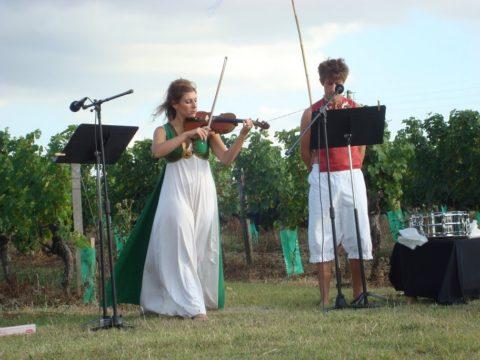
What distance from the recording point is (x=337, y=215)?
25.8 ft

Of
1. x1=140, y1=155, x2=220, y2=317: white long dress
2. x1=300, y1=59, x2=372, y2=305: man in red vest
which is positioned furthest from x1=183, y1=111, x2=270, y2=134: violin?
x1=300, y1=59, x2=372, y2=305: man in red vest

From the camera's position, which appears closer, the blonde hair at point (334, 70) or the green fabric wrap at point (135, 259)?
the blonde hair at point (334, 70)

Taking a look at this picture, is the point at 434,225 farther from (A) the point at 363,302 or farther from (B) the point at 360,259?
(A) the point at 363,302

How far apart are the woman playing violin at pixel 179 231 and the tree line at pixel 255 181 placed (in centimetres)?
225

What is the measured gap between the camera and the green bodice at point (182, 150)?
7.49 meters

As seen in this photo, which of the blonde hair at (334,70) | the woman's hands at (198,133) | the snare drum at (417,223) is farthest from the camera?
the snare drum at (417,223)

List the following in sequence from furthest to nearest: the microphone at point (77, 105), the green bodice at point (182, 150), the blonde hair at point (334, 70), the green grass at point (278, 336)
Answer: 1. the blonde hair at point (334, 70)
2. the green bodice at point (182, 150)
3. the microphone at point (77, 105)
4. the green grass at point (278, 336)

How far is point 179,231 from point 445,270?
2.40m

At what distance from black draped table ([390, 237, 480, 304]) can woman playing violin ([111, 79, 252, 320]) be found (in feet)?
5.88

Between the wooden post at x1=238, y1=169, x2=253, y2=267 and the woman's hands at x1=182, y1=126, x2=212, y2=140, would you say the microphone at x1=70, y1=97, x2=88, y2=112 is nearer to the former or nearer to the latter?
the woman's hands at x1=182, y1=126, x2=212, y2=140

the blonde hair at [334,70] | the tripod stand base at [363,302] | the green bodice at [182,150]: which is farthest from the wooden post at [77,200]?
the tripod stand base at [363,302]

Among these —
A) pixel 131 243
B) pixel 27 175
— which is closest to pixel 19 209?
pixel 27 175

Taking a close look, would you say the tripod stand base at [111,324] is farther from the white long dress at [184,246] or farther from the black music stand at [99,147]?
the white long dress at [184,246]

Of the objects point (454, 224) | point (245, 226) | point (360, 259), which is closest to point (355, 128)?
point (360, 259)
